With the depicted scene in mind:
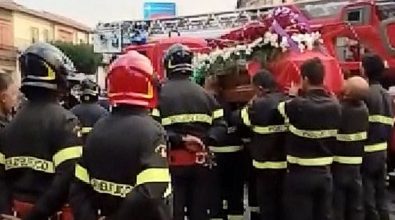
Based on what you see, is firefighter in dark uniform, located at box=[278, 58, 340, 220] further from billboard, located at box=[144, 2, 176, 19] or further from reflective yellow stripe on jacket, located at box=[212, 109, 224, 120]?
billboard, located at box=[144, 2, 176, 19]

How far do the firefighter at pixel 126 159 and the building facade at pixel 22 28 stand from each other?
3687 cm

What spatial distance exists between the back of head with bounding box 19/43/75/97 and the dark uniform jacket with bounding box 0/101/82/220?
105 millimetres

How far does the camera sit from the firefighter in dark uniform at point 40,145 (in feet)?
13.4

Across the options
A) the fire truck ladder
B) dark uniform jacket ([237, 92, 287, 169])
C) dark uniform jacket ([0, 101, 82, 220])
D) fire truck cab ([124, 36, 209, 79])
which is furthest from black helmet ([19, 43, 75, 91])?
the fire truck ladder

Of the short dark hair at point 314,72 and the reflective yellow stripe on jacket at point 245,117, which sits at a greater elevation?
the short dark hair at point 314,72

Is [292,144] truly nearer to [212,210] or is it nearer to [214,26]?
[212,210]

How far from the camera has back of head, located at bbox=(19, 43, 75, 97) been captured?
167 inches

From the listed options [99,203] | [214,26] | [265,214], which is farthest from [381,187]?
[214,26]

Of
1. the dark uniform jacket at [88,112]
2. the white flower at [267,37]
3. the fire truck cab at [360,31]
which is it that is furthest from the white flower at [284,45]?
the dark uniform jacket at [88,112]

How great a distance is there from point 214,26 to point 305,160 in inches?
406

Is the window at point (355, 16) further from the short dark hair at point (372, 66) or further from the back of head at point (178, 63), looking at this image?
the back of head at point (178, 63)

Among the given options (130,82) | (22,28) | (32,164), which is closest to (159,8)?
(32,164)

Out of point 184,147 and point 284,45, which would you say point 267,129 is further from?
point 284,45

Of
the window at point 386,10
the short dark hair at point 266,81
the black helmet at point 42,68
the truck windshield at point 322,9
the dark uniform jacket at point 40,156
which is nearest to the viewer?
the dark uniform jacket at point 40,156
